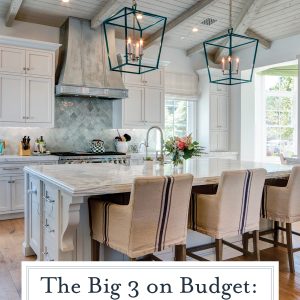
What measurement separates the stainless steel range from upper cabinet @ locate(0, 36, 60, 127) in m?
0.59

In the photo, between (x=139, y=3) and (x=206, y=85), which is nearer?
(x=139, y=3)

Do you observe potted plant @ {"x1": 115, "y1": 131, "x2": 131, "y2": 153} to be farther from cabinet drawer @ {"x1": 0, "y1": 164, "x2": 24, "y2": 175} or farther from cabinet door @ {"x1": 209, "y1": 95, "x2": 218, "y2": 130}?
cabinet door @ {"x1": 209, "y1": 95, "x2": 218, "y2": 130}

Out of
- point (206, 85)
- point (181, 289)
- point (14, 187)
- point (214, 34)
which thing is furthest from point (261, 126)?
point (181, 289)

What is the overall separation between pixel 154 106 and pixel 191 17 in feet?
5.70

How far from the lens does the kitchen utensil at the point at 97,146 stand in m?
6.04

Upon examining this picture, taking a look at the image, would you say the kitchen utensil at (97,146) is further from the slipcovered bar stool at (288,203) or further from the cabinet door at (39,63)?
the slipcovered bar stool at (288,203)

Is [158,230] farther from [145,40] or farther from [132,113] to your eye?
[145,40]

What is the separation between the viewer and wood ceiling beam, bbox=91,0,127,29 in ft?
16.3

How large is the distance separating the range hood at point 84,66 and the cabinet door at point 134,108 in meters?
0.32

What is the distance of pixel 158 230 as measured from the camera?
2152 mm

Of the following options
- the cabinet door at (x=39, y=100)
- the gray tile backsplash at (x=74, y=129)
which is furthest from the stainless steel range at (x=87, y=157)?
the cabinet door at (x=39, y=100)

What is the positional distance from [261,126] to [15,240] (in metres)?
6.18

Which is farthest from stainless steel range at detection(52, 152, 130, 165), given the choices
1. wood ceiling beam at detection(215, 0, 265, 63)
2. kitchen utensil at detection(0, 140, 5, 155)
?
wood ceiling beam at detection(215, 0, 265, 63)

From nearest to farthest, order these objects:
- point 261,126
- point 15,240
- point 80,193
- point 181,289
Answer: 1. point 181,289
2. point 80,193
3. point 15,240
4. point 261,126
